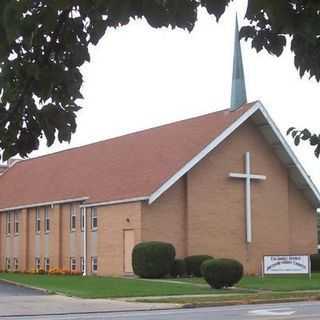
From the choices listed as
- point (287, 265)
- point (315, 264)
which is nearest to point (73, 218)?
point (287, 265)

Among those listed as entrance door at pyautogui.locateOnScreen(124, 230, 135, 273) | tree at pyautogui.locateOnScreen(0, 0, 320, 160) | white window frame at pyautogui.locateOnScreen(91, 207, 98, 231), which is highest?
white window frame at pyautogui.locateOnScreen(91, 207, 98, 231)

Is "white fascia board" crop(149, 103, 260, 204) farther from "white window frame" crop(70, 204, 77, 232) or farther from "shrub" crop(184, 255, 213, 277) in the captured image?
"white window frame" crop(70, 204, 77, 232)

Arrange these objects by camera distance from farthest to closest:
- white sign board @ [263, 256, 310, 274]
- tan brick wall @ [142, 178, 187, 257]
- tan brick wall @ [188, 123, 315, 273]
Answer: tan brick wall @ [188, 123, 315, 273] < tan brick wall @ [142, 178, 187, 257] < white sign board @ [263, 256, 310, 274]

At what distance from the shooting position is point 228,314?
20.0m

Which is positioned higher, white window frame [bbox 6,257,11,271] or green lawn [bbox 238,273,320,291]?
white window frame [bbox 6,257,11,271]

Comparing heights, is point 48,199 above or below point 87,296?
above

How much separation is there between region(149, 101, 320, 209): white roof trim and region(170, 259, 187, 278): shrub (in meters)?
3.30

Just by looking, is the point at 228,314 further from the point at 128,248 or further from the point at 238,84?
the point at 238,84

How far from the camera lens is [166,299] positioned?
2500 cm

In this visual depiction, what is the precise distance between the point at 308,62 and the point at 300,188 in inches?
1663

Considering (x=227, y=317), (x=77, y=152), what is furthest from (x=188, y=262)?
(x=227, y=317)

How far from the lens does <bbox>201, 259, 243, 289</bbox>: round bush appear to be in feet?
94.7

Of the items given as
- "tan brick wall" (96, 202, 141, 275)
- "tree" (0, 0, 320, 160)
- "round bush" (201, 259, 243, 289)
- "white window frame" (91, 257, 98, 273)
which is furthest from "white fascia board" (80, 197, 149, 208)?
"tree" (0, 0, 320, 160)

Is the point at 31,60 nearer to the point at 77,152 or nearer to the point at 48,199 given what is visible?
the point at 48,199
